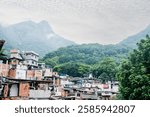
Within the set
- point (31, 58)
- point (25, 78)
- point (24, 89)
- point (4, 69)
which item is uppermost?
point (31, 58)

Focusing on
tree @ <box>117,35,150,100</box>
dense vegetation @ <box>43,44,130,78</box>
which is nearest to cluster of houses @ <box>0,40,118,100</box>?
dense vegetation @ <box>43,44,130,78</box>

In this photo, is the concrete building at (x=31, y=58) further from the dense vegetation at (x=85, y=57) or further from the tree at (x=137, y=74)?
the tree at (x=137, y=74)

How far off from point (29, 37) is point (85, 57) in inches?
32.7

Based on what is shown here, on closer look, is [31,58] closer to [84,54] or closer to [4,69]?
[4,69]

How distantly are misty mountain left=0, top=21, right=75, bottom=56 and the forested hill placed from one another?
0.51 ft

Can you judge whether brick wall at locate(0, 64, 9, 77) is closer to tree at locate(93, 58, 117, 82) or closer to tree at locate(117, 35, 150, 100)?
tree at locate(93, 58, 117, 82)

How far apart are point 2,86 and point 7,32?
57cm

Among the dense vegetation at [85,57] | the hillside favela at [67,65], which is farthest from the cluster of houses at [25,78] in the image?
the dense vegetation at [85,57]

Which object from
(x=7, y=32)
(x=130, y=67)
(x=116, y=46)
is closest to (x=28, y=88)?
(x=7, y=32)

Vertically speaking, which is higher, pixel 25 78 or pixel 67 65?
pixel 67 65

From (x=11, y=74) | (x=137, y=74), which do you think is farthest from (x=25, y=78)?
(x=137, y=74)

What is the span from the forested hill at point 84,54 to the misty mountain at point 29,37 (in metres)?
0.16

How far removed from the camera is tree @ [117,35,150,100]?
161 inches

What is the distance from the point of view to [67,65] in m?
4.23
